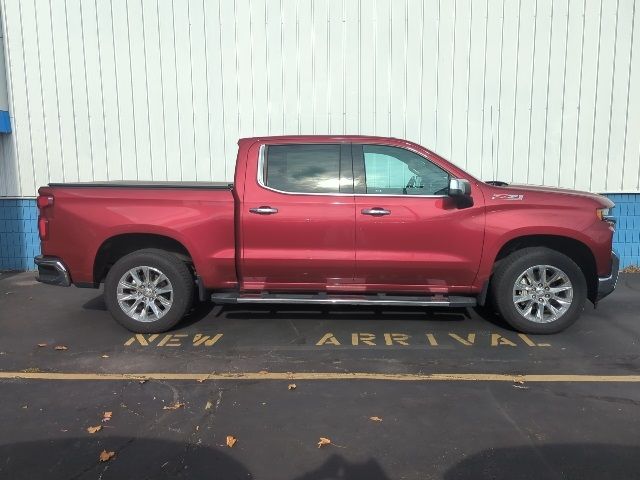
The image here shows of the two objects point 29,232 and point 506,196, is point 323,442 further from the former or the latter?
point 29,232

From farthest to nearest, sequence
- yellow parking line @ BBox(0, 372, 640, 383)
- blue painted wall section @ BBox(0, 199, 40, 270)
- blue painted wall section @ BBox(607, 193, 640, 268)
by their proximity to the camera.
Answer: blue painted wall section @ BBox(0, 199, 40, 270) < blue painted wall section @ BBox(607, 193, 640, 268) < yellow parking line @ BBox(0, 372, 640, 383)

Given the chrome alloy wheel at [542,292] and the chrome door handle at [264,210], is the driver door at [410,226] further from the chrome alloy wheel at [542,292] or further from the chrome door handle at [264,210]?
the chrome door handle at [264,210]

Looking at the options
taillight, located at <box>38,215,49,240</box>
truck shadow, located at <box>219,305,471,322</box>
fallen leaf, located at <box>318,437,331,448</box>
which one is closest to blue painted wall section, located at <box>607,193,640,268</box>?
truck shadow, located at <box>219,305,471,322</box>

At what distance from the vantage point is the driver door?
5.12m

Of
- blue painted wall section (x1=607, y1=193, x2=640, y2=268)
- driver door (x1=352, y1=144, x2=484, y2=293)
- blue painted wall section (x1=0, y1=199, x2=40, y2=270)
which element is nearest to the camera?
driver door (x1=352, y1=144, x2=484, y2=293)

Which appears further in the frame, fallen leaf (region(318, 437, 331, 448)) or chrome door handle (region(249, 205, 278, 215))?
chrome door handle (region(249, 205, 278, 215))

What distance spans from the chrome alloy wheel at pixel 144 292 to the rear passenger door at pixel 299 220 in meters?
0.81

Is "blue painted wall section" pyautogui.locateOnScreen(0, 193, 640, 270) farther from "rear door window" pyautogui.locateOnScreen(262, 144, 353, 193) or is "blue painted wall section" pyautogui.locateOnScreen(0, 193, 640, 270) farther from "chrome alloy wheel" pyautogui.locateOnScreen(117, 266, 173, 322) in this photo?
"rear door window" pyautogui.locateOnScreen(262, 144, 353, 193)

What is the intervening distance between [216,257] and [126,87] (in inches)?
193

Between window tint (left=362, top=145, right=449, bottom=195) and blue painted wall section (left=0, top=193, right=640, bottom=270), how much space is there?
5.02 metres

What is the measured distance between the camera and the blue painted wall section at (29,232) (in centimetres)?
875

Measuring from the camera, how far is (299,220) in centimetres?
515

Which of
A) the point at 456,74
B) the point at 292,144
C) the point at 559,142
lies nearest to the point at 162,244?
the point at 292,144

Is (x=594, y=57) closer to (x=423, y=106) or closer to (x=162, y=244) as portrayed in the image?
(x=423, y=106)
